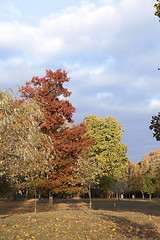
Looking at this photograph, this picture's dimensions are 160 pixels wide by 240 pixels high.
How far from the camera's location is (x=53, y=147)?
39.6 ft

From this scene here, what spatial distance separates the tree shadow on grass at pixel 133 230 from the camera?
37.8ft

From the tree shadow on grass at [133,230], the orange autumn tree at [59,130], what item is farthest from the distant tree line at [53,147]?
the tree shadow on grass at [133,230]

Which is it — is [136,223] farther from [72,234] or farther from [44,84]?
[44,84]

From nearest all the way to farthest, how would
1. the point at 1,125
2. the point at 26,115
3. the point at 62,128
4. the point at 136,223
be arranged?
the point at 1,125 < the point at 26,115 < the point at 136,223 < the point at 62,128

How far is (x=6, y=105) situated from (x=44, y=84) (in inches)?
604

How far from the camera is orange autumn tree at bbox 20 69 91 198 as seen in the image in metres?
24.7

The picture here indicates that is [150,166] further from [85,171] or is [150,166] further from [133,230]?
[133,230]

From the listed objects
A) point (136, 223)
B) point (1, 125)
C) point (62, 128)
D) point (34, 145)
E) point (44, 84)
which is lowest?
point (136, 223)

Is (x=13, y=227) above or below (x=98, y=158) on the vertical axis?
below

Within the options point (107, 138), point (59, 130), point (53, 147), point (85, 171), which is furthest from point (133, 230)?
point (107, 138)

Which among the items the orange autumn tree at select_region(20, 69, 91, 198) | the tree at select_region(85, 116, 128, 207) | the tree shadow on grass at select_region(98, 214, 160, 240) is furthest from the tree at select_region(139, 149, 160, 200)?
the tree shadow on grass at select_region(98, 214, 160, 240)

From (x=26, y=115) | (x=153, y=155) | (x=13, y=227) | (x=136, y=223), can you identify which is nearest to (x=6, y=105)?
(x=26, y=115)

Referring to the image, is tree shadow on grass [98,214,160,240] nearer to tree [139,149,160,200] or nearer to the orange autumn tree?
the orange autumn tree

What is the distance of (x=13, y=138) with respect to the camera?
12.3 metres
